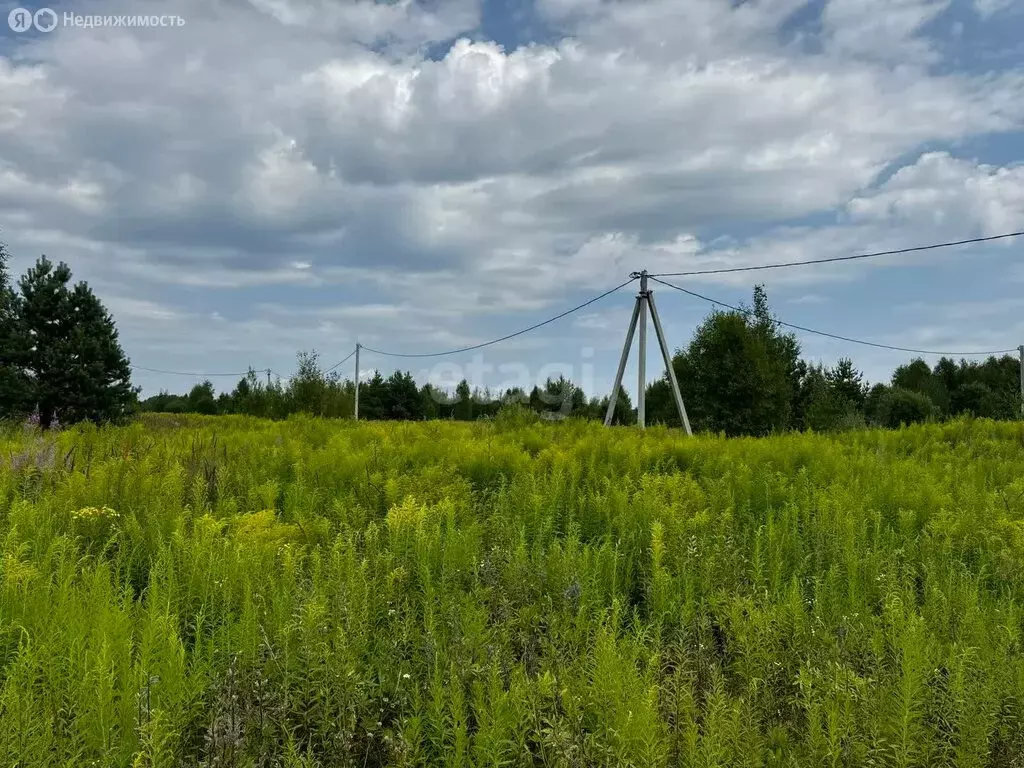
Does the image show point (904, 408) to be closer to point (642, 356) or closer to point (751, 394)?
point (751, 394)

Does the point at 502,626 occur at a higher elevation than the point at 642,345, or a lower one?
lower

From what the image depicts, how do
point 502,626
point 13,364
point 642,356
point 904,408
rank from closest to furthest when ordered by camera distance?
point 502,626 < point 642,356 < point 13,364 < point 904,408

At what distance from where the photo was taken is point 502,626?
3172 millimetres

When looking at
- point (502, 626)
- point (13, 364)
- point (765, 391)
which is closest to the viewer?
point (502, 626)

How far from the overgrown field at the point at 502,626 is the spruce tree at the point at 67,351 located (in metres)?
26.6

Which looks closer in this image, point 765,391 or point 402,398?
point 765,391

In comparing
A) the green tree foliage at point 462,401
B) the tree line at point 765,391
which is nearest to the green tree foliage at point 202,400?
the green tree foliage at point 462,401

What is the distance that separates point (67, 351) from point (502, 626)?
32.0 metres

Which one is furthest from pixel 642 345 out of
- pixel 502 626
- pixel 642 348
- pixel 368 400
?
pixel 368 400

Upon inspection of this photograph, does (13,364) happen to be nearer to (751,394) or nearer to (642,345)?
(642,345)

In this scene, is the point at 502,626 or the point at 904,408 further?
the point at 904,408

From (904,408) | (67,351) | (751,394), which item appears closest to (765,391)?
(751,394)

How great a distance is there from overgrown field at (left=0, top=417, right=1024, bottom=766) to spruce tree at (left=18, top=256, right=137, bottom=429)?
2660 centimetres

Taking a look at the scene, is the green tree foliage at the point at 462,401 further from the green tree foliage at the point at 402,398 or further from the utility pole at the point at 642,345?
the utility pole at the point at 642,345
